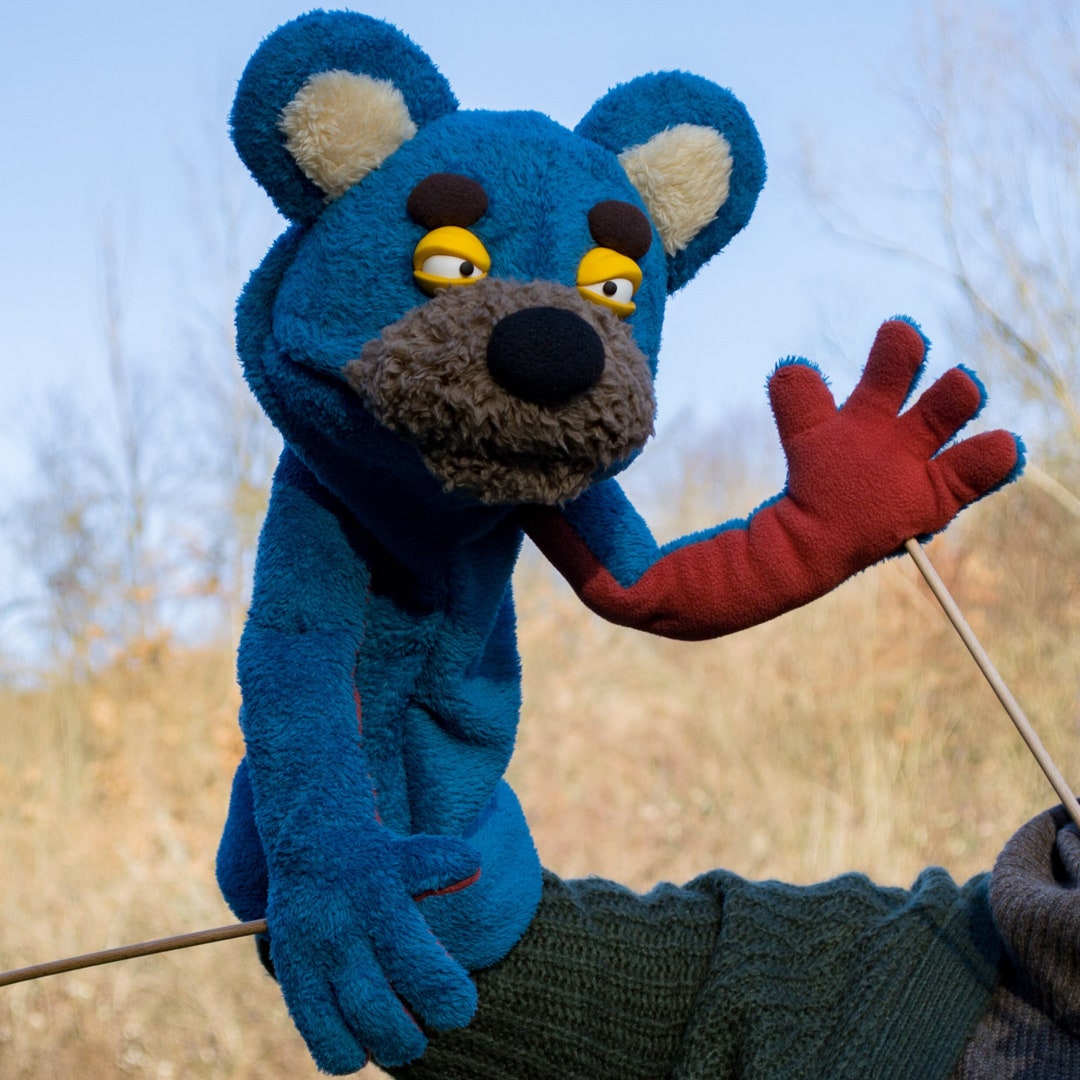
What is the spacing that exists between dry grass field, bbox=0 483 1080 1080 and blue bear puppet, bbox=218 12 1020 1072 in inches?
125

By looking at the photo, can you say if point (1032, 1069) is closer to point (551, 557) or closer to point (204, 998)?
point (551, 557)

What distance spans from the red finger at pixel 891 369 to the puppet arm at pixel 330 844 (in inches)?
13.2

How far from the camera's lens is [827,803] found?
4.47 metres

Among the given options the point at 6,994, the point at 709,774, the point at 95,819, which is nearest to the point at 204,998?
the point at 6,994

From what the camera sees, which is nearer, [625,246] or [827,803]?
[625,246]

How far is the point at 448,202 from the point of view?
694 mm

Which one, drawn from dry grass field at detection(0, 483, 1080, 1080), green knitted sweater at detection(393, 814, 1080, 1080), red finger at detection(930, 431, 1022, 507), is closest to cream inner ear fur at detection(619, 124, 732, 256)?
red finger at detection(930, 431, 1022, 507)

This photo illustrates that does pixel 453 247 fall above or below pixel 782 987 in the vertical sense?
above

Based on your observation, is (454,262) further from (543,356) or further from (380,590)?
(380,590)

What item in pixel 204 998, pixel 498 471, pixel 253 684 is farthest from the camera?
pixel 204 998

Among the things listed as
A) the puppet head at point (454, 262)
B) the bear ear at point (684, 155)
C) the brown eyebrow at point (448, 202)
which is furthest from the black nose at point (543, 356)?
the bear ear at point (684, 155)

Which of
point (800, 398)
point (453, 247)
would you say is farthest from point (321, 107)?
point (800, 398)

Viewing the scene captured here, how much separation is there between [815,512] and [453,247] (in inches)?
10.6

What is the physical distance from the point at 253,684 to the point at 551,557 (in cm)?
22
